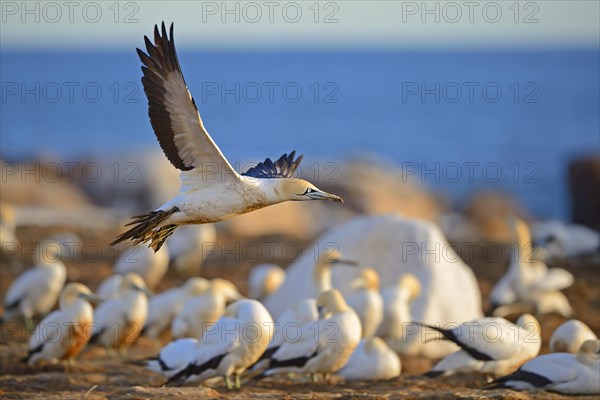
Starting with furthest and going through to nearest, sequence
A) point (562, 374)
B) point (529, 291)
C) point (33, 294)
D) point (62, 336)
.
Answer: point (529, 291) → point (33, 294) → point (62, 336) → point (562, 374)

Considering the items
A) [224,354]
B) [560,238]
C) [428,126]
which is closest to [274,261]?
[560,238]

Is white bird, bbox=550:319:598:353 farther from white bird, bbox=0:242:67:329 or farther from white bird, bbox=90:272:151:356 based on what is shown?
white bird, bbox=0:242:67:329

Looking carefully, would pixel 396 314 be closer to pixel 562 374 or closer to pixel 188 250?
pixel 562 374

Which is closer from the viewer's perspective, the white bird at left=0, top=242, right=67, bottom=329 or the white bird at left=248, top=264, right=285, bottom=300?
the white bird at left=0, top=242, right=67, bottom=329

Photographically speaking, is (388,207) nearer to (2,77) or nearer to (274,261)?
(274,261)

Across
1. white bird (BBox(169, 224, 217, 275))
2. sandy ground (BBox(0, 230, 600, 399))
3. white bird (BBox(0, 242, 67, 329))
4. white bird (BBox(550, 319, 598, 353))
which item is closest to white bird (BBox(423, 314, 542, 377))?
sandy ground (BBox(0, 230, 600, 399))

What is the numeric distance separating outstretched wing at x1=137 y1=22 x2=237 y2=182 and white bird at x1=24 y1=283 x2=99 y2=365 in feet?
11.5

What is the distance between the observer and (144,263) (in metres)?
15.7

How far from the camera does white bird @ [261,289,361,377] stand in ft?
32.7

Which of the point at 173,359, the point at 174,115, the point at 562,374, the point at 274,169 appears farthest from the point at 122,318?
the point at 562,374

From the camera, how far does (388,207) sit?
27297 mm

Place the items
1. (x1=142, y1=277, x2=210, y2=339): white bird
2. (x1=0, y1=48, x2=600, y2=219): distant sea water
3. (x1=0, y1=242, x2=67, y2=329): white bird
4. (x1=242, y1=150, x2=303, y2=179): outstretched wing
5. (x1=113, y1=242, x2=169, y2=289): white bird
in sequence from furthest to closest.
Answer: (x1=0, y1=48, x2=600, y2=219): distant sea water
(x1=113, y1=242, x2=169, y2=289): white bird
(x1=0, y1=242, x2=67, y2=329): white bird
(x1=142, y1=277, x2=210, y2=339): white bird
(x1=242, y1=150, x2=303, y2=179): outstretched wing

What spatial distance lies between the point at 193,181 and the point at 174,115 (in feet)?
2.26

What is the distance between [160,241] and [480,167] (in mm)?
45699
